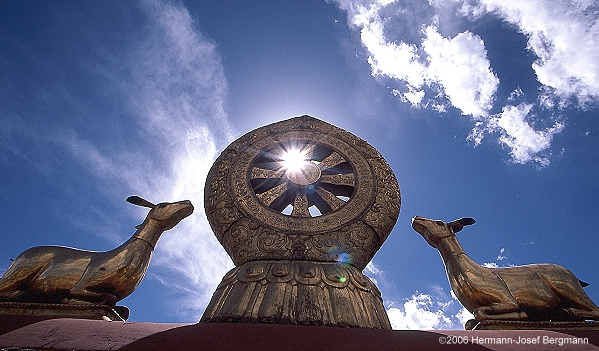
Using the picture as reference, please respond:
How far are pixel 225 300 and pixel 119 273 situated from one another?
0.94m

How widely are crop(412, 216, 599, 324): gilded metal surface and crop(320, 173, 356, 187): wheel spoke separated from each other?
4.72 ft

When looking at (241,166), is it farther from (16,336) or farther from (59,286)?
(16,336)

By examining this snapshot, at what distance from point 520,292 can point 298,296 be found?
1849mm

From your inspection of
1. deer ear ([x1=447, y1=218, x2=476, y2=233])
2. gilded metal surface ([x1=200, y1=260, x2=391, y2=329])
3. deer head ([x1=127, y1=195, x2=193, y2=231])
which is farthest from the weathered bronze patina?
deer ear ([x1=447, y1=218, x2=476, y2=233])

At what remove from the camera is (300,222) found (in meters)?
4.04

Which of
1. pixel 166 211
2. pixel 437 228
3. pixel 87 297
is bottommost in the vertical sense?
pixel 87 297

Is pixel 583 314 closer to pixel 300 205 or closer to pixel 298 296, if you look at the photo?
pixel 298 296

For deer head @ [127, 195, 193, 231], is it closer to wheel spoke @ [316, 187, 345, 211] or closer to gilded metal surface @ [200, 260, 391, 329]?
gilded metal surface @ [200, 260, 391, 329]

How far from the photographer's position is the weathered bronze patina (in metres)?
3.14

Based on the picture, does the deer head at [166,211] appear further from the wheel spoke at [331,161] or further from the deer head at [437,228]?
the deer head at [437,228]

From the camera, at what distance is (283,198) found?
15.5ft

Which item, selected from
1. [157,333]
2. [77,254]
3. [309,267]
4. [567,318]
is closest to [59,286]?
[77,254]

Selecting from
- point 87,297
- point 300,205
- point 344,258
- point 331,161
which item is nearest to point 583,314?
point 344,258

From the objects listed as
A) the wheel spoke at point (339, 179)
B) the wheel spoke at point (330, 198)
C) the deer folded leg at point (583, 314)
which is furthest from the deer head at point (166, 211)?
the deer folded leg at point (583, 314)
